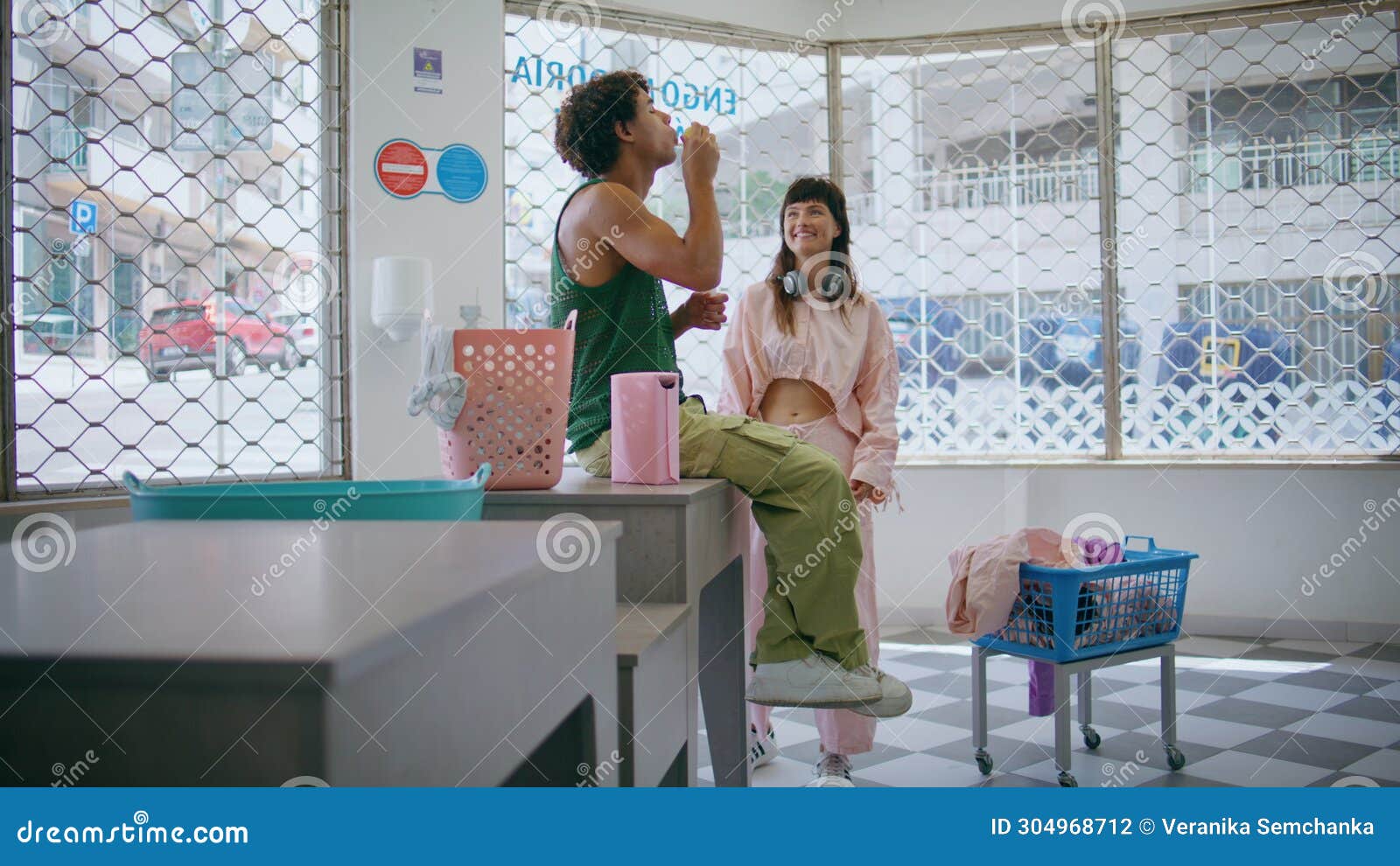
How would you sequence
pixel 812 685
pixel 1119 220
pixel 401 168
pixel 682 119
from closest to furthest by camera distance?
pixel 812 685 → pixel 401 168 → pixel 682 119 → pixel 1119 220

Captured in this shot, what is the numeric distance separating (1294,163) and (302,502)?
4.10m

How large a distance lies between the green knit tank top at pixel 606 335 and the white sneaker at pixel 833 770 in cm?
108

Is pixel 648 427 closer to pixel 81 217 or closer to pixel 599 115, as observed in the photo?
pixel 599 115

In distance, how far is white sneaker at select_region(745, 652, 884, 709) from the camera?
1.55 m

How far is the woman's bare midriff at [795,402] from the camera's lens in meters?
2.46

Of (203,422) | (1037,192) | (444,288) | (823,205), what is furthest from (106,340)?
(1037,192)

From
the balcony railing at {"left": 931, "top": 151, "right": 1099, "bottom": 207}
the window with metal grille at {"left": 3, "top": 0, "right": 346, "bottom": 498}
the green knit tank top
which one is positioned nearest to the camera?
the green knit tank top

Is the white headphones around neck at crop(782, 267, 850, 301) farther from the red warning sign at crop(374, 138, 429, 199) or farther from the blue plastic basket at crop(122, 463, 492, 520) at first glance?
the blue plastic basket at crop(122, 463, 492, 520)

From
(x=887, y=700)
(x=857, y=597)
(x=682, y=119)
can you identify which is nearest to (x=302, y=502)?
(x=887, y=700)

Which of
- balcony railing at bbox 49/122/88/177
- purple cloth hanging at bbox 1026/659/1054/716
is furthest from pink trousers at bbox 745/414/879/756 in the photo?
balcony railing at bbox 49/122/88/177

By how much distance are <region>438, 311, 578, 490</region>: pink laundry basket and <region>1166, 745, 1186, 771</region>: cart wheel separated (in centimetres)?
173

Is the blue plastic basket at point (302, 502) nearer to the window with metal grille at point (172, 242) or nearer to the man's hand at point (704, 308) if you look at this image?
the man's hand at point (704, 308)

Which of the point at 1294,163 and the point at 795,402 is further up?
the point at 1294,163

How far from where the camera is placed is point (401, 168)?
10.2 feet
